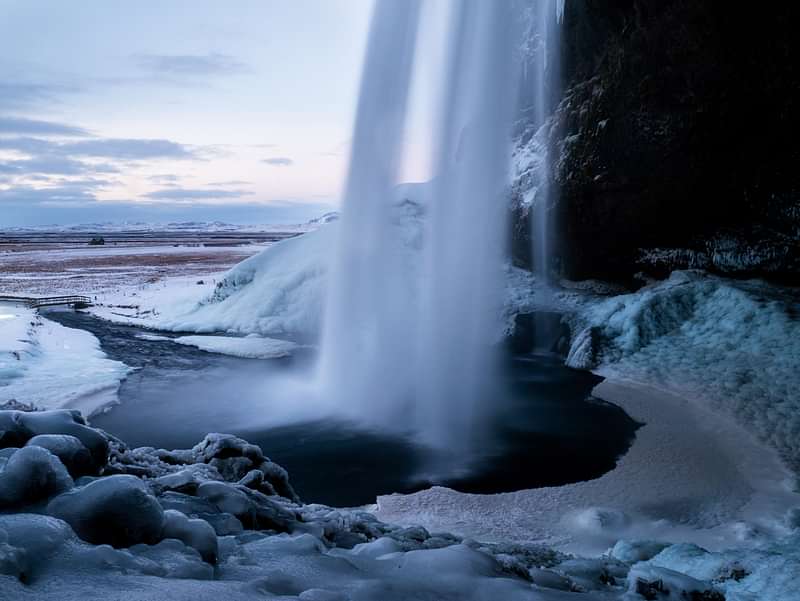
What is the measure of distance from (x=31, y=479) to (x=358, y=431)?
7.55 m

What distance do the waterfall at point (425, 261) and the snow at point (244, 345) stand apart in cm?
288

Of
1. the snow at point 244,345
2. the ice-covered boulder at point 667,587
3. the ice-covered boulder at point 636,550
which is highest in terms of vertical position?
the ice-covered boulder at point 667,587

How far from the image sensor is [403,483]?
8.68 metres

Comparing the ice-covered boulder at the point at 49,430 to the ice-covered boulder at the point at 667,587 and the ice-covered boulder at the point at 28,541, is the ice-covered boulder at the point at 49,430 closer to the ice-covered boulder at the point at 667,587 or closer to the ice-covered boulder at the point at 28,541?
the ice-covered boulder at the point at 28,541

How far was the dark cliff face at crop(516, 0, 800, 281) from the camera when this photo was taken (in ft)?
52.1

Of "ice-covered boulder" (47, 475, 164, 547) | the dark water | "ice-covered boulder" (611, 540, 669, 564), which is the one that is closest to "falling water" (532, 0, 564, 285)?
the dark water

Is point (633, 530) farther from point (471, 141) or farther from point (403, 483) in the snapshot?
point (471, 141)

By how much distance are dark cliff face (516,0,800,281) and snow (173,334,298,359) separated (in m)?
10.6

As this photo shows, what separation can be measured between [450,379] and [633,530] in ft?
23.8

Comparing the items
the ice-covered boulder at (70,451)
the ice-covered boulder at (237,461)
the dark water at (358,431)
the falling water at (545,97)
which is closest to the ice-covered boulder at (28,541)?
the ice-covered boulder at (70,451)

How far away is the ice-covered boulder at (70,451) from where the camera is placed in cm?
459

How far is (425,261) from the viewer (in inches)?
688

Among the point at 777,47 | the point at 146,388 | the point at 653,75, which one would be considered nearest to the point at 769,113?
the point at 777,47

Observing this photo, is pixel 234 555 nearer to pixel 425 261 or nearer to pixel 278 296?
pixel 425 261
